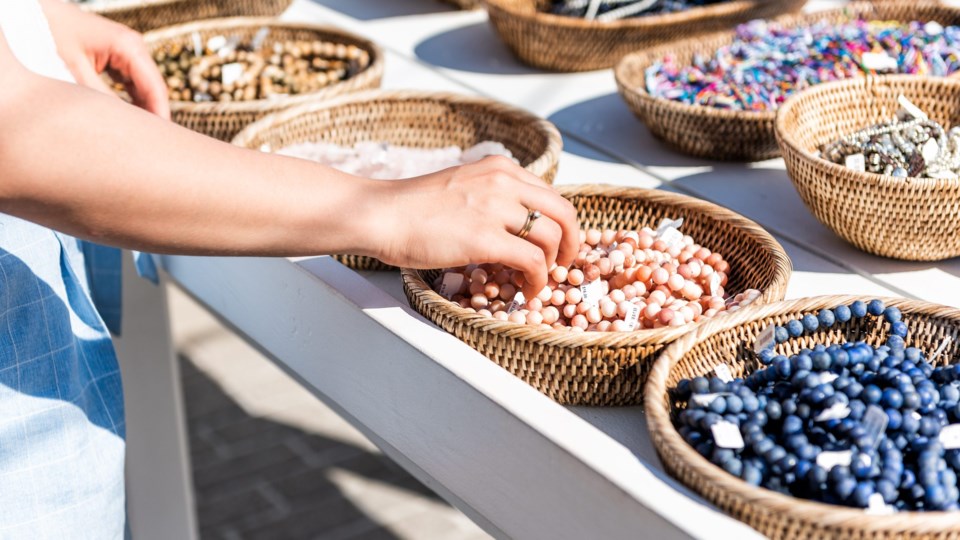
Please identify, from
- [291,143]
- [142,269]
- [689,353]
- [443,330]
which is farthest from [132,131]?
[142,269]

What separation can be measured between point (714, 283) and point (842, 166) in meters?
0.22

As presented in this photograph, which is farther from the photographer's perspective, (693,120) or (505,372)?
(693,120)

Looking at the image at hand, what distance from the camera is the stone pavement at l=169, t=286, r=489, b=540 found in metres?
2.35

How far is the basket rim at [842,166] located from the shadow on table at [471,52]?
692 mm

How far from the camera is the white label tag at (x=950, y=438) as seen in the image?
2.78ft

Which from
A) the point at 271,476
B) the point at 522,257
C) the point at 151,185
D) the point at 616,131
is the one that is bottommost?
the point at 271,476

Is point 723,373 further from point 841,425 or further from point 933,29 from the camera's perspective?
point 933,29

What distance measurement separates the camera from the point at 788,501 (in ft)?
2.55

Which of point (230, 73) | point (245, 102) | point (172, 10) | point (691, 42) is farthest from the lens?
point (172, 10)

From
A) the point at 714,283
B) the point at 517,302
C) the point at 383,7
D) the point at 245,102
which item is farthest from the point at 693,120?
the point at 383,7

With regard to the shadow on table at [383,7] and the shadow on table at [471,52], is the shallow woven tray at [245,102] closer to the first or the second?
the shadow on table at [471,52]

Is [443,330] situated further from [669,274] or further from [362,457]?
[362,457]

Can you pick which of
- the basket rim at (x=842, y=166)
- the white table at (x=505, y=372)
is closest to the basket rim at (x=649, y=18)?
the white table at (x=505, y=372)

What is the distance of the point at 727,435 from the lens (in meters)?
0.86
